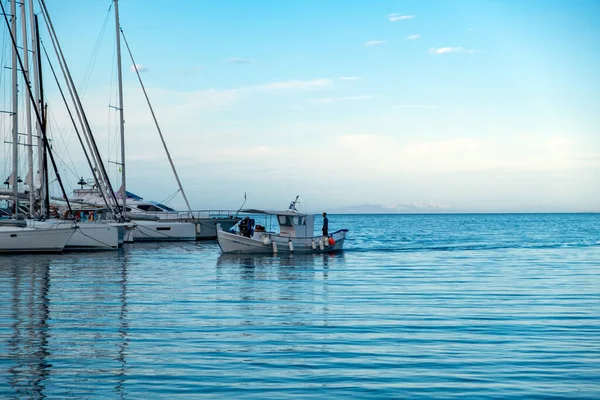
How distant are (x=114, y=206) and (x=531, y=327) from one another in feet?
144

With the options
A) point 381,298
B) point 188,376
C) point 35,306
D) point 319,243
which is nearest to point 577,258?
point 319,243

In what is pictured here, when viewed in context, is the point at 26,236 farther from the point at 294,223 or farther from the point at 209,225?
the point at 209,225

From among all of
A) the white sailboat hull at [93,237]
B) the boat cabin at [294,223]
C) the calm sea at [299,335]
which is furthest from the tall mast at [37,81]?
the calm sea at [299,335]

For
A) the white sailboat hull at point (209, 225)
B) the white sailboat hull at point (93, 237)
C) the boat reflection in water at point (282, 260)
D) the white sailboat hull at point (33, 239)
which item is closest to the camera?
the boat reflection in water at point (282, 260)

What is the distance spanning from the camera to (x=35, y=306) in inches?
900

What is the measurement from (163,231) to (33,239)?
72.7 feet

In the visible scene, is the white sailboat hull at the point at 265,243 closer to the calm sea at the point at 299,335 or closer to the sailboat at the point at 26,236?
the sailboat at the point at 26,236

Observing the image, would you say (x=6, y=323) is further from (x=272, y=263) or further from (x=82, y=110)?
(x=82, y=110)

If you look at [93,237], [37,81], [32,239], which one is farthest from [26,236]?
[37,81]

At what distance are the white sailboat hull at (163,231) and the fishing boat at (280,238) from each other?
1805 centimetres

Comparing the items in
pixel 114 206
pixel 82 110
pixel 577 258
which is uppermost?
pixel 82 110

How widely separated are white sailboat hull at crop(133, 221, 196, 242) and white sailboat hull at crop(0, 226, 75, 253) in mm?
19409

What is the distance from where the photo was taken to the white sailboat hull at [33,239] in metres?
46.0

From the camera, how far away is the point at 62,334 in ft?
58.1
